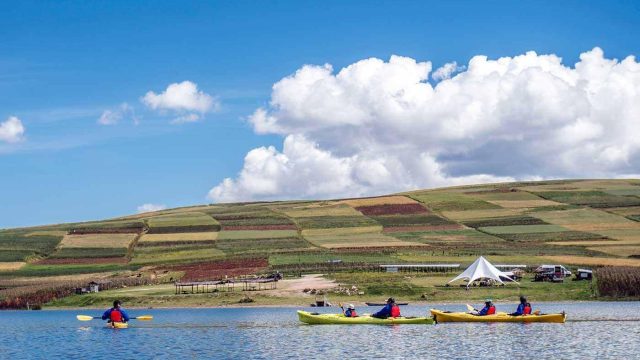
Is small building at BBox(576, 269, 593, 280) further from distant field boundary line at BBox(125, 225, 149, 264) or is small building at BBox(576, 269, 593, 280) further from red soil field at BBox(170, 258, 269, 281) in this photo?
distant field boundary line at BBox(125, 225, 149, 264)

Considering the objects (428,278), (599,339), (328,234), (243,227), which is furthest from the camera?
(243,227)

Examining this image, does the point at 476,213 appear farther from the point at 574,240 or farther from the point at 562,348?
the point at 562,348

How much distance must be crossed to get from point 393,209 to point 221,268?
65619 mm

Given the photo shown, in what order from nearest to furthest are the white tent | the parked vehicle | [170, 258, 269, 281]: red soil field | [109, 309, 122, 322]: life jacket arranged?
1. [109, 309, 122, 322]: life jacket
2. the white tent
3. the parked vehicle
4. [170, 258, 269, 281]: red soil field

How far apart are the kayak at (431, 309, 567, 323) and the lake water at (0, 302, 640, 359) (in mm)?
607

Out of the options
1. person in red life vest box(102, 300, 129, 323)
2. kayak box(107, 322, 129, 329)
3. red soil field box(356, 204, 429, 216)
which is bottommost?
kayak box(107, 322, 129, 329)

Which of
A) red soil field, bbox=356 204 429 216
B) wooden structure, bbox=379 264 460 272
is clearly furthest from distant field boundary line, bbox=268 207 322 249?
wooden structure, bbox=379 264 460 272

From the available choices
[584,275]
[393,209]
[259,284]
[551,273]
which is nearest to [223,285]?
[259,284]

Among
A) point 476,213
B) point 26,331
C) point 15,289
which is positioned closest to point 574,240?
point 476,213

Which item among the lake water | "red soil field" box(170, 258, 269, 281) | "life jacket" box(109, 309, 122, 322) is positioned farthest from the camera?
"red soil field" box(170, 258, 269, 281)

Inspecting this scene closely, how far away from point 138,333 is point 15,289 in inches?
1971

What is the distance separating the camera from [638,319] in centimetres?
6619

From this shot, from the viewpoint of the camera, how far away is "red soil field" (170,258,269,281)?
114m

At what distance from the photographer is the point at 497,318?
222 ft
